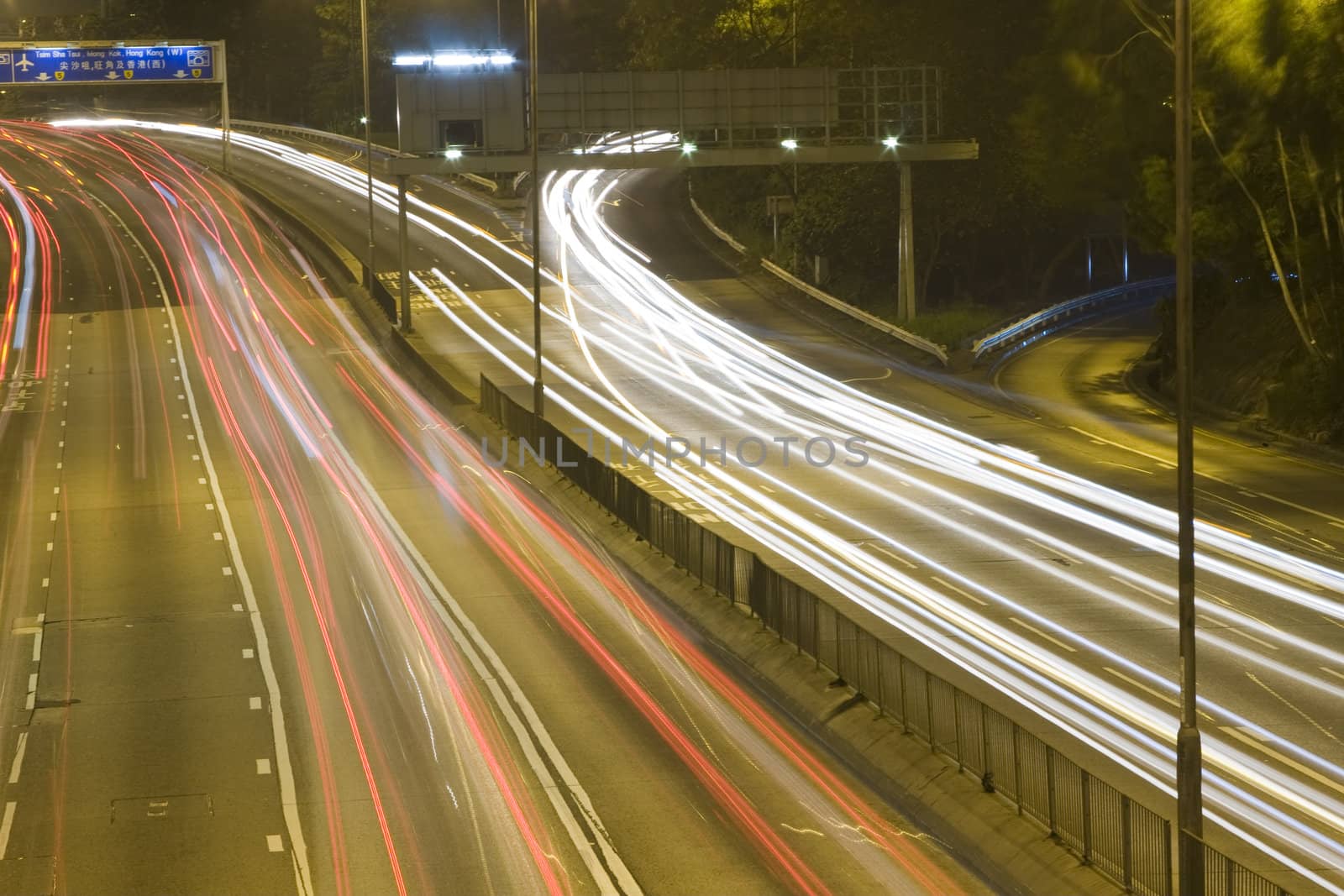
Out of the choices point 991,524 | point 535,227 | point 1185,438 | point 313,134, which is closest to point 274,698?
point 1185,438

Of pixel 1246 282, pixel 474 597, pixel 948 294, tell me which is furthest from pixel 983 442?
A: pixel 948 294

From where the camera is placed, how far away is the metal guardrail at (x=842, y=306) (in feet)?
180

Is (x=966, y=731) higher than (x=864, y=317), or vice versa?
(x=864, y=317)

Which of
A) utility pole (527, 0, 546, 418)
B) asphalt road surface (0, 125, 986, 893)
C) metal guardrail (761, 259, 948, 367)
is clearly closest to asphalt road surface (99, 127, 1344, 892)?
metal guardrail (761, 259, 948, 367)

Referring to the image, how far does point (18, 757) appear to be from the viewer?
20750mm

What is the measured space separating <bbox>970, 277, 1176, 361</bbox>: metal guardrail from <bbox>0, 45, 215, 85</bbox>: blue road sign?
52.6 meters

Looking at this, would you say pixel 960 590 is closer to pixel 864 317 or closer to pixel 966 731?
pixel 966 731

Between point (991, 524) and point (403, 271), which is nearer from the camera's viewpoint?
point (991, 524)

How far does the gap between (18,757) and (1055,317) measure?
160 ft

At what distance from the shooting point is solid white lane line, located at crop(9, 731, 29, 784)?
65.7ft

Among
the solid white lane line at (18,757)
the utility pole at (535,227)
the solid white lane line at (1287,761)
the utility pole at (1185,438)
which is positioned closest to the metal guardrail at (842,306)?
the utility pole at (535,227)

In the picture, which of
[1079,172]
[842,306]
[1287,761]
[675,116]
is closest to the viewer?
[1287,761]

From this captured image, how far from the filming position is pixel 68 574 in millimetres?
30844

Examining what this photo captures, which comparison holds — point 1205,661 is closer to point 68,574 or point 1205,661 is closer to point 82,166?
point 68,574
